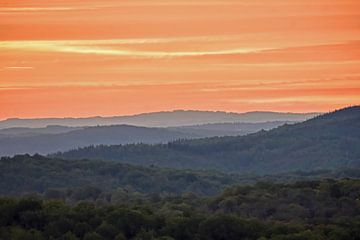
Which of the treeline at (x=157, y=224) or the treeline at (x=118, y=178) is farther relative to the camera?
the treeline at (x=118, y=178)

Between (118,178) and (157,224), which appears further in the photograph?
(118,178)

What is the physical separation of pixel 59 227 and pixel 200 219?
9.34 metres

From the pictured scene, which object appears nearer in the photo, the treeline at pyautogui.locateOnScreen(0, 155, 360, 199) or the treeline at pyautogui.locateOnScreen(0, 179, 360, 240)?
the treeline at pyautogui.locateOnScreen(0, 179, 360, 240)

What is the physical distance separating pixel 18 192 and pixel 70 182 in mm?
12267

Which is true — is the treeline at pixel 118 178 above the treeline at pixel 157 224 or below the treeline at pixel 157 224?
above

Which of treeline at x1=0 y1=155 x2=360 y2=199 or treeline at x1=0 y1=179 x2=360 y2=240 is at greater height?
treeline at x1=0 y1=155 x2=360 y2=199

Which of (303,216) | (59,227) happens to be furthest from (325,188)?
(59,227)

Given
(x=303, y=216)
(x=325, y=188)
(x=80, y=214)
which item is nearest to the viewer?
(x=80, y=214)

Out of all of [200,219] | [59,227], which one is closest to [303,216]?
[200,219]

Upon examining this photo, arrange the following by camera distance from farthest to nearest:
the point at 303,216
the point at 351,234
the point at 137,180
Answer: the point at 137,180, the point at 303,216, the point at 351,234

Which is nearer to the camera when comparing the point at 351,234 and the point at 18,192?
the point at 351,234

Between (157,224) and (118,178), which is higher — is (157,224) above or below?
below

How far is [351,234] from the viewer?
86.9 metres

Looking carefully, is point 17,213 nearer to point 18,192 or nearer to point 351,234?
point 351,234
